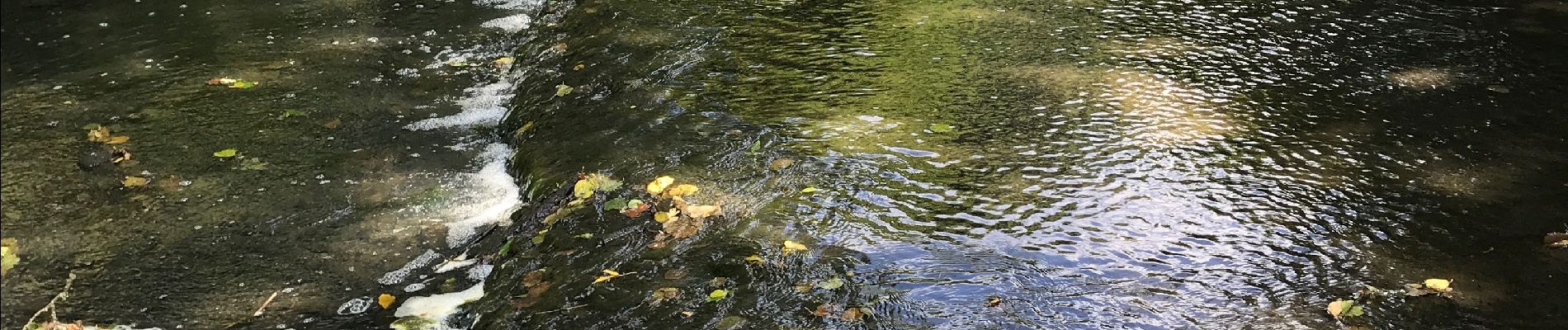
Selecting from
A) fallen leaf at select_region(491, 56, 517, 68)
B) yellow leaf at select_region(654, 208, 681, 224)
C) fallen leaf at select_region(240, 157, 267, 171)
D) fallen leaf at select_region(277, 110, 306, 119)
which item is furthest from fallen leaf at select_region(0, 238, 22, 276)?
fallen leaf at select_region(491, 56, 517, 68)

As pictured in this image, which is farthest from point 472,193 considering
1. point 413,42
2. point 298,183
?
point 413,42

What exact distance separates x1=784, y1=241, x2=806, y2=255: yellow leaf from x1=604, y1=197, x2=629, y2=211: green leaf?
2.18ft

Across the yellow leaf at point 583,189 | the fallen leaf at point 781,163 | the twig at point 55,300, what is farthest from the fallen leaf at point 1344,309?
the twig at point 55,300

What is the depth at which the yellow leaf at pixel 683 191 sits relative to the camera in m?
3.66

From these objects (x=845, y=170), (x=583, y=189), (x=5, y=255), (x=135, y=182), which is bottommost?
(x=135, y=182)

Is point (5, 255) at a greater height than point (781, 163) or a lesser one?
greater

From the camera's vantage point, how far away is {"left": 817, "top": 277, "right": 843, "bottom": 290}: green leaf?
300cm

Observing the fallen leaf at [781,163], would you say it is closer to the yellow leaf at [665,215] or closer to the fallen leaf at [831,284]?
the yellow leaf at [665,215]

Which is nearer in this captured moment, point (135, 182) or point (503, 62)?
point (135, 182)

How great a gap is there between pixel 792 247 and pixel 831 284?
0.26m

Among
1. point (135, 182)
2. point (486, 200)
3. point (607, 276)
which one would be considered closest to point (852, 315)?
point (607, 276)

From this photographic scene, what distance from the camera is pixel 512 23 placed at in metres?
6.70

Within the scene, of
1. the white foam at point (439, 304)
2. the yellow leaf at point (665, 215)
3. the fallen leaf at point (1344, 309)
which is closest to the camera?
the fallen leaf at point (1344, 309)

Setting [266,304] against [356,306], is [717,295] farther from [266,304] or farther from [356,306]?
[266,304]
